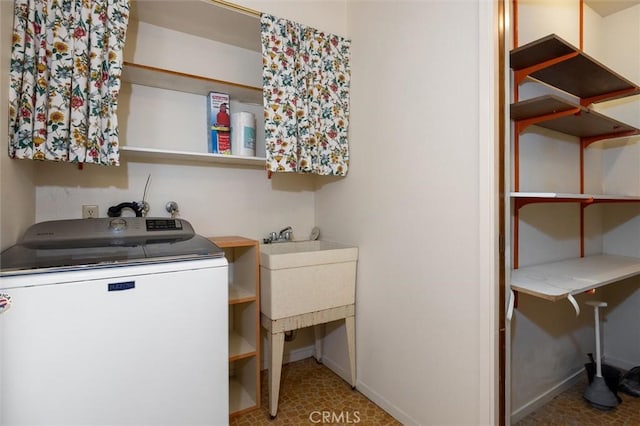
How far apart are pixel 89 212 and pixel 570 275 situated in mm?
2523

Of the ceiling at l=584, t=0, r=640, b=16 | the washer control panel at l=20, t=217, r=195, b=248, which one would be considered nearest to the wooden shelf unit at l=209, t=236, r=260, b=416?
the washer control panel at l=20, t=217, r=195, b=248

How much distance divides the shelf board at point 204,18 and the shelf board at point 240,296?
5.21 feet

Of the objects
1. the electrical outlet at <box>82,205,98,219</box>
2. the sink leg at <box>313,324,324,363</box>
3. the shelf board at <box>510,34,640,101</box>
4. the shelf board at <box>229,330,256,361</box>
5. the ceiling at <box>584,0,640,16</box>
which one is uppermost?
the ceiling at <box>584,0,640,16</box>

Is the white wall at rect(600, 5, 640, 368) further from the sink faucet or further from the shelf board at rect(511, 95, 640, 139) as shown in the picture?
the sink faucet

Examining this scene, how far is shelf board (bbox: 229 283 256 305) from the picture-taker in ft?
5.60

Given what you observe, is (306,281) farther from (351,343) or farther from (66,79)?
(66,79)

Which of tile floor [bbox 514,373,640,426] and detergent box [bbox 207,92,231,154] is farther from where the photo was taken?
detergent box [bbox 207,92,231,154]

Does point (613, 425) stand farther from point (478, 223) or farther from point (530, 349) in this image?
point (478, 223)

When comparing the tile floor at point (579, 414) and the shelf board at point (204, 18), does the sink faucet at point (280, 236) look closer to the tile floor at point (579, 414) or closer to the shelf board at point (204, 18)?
the shelf board at point (204, 18)

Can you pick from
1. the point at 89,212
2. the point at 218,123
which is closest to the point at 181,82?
the point at 218,123

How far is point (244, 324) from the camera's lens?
1.93 meters

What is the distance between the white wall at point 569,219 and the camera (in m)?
1.72

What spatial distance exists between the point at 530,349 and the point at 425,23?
1.80 m

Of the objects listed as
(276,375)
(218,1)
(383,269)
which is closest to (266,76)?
(218,1)
